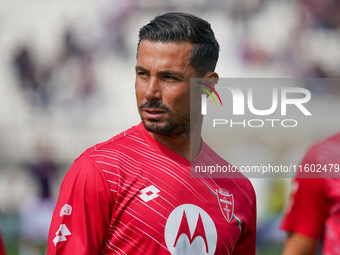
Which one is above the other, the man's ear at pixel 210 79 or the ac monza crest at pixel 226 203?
the man's ear at pixel 210 79

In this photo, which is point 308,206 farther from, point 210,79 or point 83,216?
point 83,216

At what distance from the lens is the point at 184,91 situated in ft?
6.97

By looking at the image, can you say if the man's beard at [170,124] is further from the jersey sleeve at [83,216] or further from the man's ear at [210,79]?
the jersey sleeve at [83,216]

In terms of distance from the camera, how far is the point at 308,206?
85.5 inches

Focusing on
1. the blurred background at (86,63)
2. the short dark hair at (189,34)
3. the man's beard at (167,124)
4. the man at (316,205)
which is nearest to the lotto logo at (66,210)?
the man's beard at (167,124)

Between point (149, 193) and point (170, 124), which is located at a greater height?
point (170, 124)

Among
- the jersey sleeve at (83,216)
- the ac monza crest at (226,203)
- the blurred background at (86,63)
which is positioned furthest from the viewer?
the blurred background at (86,63)

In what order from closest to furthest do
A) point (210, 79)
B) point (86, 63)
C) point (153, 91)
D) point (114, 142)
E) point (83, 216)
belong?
point (83, 216)
point (153, 91)
point (114, 142)
point (210, 79)
point (86, 63)

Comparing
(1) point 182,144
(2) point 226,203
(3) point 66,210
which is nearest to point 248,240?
(2) point 226,203

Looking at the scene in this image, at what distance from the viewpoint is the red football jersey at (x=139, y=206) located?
1932mm

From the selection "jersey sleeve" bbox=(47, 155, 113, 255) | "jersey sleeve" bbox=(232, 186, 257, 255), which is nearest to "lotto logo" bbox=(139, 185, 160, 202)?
"jersey sleeve" bbox=(47, 155, 113, 255)

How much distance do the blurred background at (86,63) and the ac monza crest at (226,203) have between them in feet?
12.8

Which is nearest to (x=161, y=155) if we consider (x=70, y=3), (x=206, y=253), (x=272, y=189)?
(x=206, y=253)

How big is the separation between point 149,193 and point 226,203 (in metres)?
0.37
